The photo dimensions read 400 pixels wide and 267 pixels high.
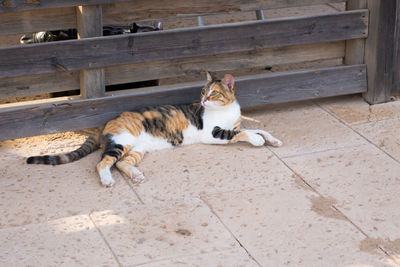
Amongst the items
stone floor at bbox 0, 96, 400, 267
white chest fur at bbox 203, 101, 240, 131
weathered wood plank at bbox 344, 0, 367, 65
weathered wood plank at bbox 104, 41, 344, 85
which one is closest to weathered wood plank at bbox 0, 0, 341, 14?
weathered wood plank at bbox 344, 0, 367, 65

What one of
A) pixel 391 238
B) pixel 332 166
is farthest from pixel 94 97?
pixel 391 238

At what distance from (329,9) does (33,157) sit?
4.38 m

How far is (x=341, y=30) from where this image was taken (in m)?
5.39

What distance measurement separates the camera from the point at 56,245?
3.68 meters

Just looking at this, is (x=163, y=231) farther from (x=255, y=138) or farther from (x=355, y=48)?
(x=355, y=48)

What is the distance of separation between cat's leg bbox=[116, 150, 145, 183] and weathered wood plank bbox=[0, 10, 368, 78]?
749mm

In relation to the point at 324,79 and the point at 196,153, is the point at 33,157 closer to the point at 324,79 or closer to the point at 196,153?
the point at 196,153

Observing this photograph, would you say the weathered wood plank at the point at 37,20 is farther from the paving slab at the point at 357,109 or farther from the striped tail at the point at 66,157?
the paving slab at the point at 357,109

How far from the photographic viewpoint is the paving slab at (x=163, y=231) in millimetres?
3635

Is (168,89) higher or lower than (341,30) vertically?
lower

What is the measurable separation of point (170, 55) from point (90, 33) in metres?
0.67

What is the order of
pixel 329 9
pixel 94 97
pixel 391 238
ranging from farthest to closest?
pixel 329 9, pixel 94 97, pixel 391 238

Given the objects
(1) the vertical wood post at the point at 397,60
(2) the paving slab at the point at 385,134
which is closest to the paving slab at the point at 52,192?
(2) the paving slab at the point at 385,134

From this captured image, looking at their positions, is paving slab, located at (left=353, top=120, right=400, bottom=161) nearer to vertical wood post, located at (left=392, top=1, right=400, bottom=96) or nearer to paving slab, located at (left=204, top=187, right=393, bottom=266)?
vertical wood post, located at (left=392, top=1, right=400, bottom=96)
